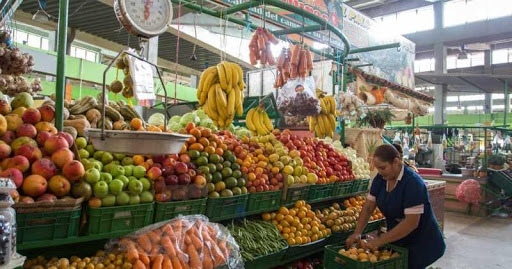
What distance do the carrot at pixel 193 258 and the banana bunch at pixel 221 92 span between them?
1403 mm

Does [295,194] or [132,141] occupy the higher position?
[132,141]

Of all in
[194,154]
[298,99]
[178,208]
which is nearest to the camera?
[178,208]

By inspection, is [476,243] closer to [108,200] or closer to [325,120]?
[325,120]

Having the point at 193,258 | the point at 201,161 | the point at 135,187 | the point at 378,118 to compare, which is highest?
the point at 378,118

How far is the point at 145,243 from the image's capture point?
2.23 meters

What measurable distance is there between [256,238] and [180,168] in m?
0.94

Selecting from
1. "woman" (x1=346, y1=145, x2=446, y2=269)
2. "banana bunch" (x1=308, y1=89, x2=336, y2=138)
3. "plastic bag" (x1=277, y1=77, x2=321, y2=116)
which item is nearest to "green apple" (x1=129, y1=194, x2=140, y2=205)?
"woman" (x1=346, y1=145, x2=446, y2=269)

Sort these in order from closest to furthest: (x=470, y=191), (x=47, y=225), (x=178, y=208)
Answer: (x=47, y=225)
(x=178, y=208)
(x=470, y=191)

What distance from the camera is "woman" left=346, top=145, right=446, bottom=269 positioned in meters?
2.80

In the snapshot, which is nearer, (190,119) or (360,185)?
(190,119)

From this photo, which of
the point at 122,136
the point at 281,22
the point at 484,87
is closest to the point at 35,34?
the point at 281,22

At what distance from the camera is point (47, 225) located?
1.88 metres

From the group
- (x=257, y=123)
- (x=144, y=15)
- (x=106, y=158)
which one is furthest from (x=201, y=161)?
(x=257, y=123)

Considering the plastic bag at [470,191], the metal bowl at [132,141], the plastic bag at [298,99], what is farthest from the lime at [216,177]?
the plastic bag at [470,191]
